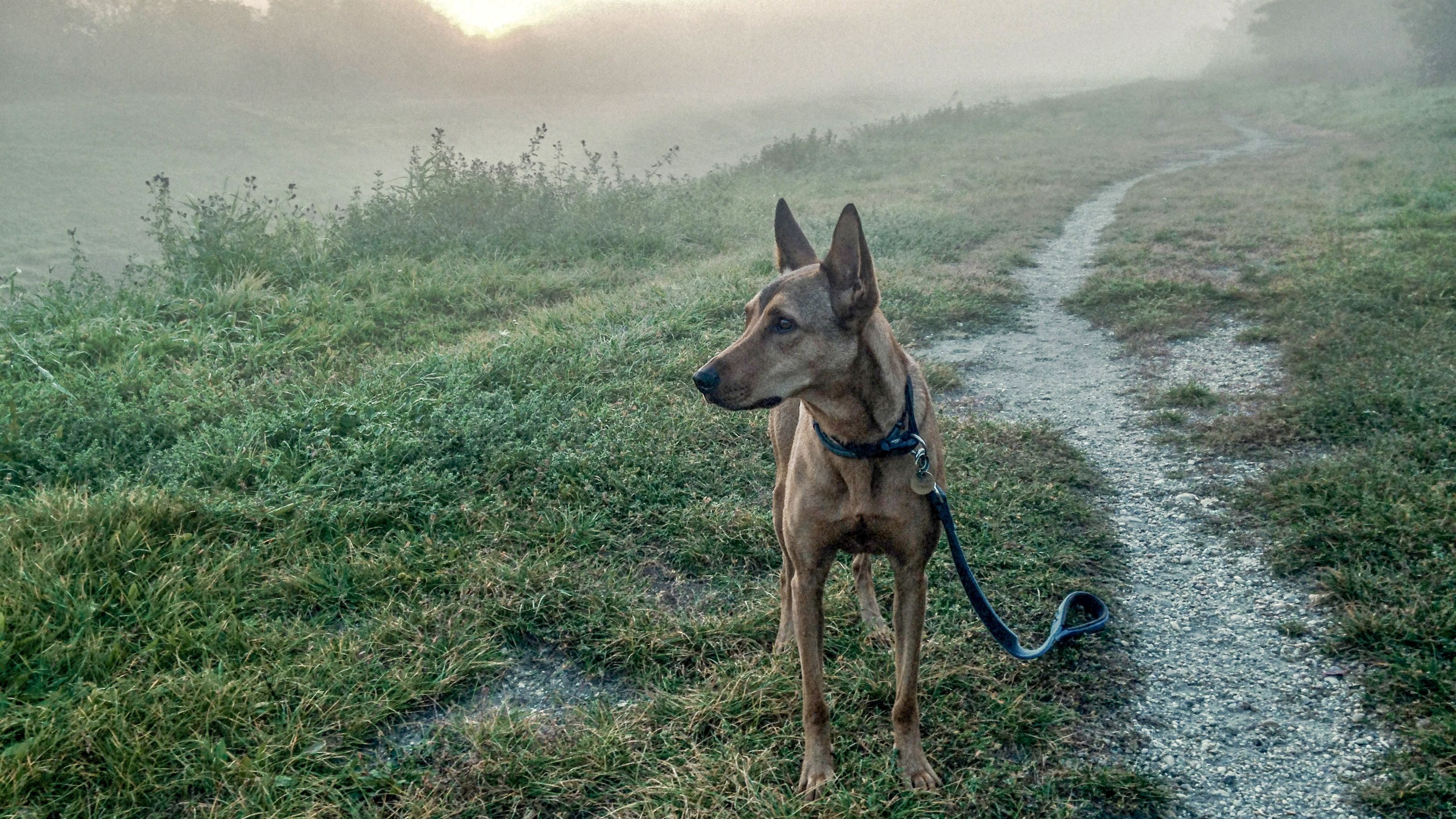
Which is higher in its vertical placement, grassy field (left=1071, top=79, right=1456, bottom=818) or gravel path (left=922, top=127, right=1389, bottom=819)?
grassy field (left=1071, top=79, right=1456, bottom=818)

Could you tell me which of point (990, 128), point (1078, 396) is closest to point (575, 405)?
point (1078, 396)

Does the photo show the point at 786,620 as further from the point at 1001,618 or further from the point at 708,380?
the point at 708,380

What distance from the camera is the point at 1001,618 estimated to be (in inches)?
Answer: 156

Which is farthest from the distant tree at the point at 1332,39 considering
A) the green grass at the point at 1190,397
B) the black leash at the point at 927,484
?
the black leash at the point at 927,484

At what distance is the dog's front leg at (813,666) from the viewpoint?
2957mm

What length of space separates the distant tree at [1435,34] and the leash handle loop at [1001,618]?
3371 centimetres

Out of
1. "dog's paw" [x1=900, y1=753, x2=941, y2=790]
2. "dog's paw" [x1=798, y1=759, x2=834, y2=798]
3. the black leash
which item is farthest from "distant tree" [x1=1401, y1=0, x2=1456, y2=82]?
"dog's paw" [x1=798, y1=759, x2=834, y2=798]

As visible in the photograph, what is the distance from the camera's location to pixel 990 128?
27938 millimetres

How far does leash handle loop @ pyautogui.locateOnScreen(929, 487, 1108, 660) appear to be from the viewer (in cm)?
291

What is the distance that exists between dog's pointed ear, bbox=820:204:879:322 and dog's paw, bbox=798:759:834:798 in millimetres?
1576

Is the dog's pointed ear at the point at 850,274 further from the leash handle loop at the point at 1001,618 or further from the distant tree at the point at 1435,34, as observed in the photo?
the distant tree at the point at 1435,34

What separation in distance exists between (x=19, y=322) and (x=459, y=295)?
144 inches

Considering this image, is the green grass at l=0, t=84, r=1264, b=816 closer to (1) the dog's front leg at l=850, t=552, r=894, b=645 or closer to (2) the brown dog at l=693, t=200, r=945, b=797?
(1) the dog's front leg at l=850, t=552, r=894, b=645

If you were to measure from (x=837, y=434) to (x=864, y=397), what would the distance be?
153 millimetres
